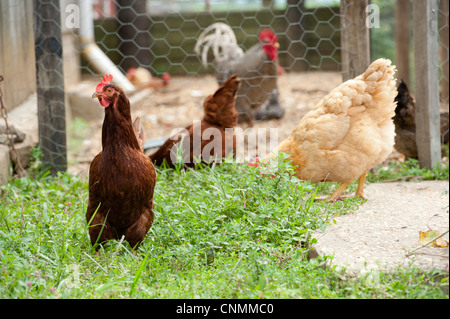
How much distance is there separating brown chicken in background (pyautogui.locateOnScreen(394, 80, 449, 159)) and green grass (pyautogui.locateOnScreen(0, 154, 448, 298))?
127 centimetres

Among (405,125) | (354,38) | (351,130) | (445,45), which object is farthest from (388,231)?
(445,45)

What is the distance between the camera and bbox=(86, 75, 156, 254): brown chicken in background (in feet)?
8.69

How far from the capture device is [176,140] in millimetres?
3965

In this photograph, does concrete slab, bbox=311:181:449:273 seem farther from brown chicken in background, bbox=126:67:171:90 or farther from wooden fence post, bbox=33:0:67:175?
brown chicken in background, bbox=126:67:171:90

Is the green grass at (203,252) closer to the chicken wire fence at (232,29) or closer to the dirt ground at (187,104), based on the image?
the dirt ground at (187,104)

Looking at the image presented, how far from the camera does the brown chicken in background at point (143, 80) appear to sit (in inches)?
318

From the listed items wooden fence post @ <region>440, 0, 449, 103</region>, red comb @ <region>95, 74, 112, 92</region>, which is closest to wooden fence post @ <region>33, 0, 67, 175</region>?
red comb @ <region>95, 74, 112, 92</region>

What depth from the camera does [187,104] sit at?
716 cm

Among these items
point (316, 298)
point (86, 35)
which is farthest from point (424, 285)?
point (86, 35)

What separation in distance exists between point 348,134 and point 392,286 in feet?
4.20

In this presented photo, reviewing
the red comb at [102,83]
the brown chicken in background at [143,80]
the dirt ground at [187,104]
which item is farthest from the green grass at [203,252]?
the brown chicken in background at [143,80]

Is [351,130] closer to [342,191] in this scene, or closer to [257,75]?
[342,191]
